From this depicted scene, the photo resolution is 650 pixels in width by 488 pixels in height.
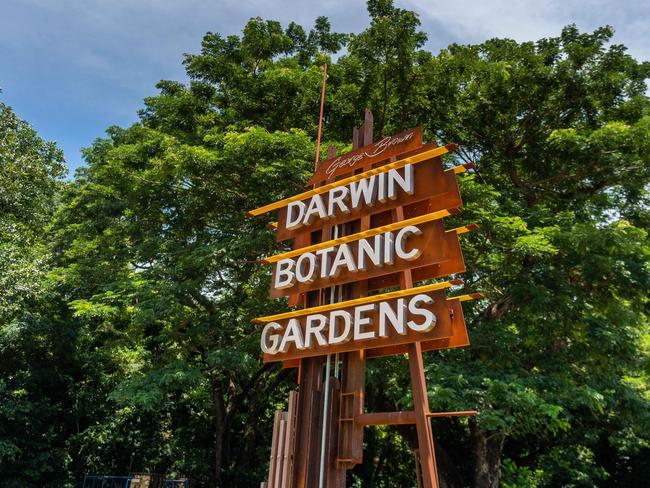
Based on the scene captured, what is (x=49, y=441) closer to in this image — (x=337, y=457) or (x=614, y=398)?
(x=337, y=457)

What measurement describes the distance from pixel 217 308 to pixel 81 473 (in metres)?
6.59

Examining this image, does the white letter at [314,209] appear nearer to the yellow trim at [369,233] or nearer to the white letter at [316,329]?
the yellow trim at [369,233]

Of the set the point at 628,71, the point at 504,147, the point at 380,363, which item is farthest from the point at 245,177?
the point at 628,71

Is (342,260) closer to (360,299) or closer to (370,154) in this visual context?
(360,299)

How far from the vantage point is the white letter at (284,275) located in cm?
441

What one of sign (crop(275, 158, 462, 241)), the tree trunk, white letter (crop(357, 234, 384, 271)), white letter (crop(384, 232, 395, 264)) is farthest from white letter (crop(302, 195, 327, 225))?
the tree trunk

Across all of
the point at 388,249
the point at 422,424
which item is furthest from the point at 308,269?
the point at 422,424

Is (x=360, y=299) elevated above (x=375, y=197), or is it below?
below

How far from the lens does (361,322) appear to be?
373 centimetres

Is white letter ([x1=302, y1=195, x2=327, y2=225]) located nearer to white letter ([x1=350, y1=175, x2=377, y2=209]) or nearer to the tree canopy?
white letter ([x1=350, y1=175, x2=377, y2=209])

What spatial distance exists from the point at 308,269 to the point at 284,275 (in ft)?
0.92

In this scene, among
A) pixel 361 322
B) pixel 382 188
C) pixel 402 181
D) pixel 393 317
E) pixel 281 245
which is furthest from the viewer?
pixel 281 245

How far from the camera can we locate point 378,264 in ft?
12.8

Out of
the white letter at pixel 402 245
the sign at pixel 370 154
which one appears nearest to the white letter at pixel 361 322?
the white letter at pixel 402 245
